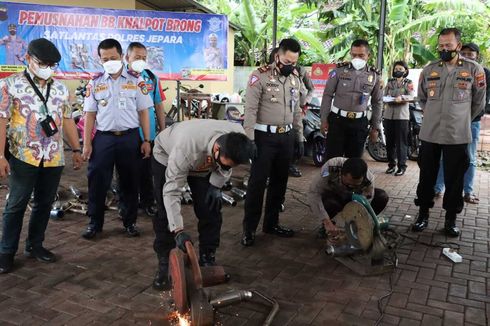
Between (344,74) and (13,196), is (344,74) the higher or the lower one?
the higher one

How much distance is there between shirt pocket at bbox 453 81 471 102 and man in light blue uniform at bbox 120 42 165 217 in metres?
3.01

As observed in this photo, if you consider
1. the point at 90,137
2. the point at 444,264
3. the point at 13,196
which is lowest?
the point at 444,264

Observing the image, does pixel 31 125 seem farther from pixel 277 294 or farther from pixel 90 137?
pixel 277 294

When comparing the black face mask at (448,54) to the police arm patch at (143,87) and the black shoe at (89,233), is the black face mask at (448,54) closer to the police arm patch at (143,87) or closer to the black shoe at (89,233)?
the police arm patch at (143,87)

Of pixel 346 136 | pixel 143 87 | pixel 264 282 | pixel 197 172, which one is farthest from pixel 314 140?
pixel 197 172

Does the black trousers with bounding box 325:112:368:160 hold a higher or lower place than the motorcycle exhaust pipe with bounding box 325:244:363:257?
higher

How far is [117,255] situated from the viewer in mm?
3898

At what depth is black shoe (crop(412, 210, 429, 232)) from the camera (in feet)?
15.4

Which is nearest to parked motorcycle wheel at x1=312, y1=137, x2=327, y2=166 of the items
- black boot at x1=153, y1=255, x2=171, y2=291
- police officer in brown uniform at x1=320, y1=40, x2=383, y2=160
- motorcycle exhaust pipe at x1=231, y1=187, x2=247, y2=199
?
motorcycle exhaust pipe at x1=231, y1=187, x2=247, y2=199

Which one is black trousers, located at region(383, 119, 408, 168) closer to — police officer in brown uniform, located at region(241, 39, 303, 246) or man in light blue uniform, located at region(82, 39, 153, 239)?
police officer in brown uniform, located at region(241, 39, 303, 246)

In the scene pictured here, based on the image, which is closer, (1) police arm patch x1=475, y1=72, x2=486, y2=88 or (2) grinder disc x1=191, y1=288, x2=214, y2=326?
(2) grinder disc x1=191, y1=288, x2=214, y2=326

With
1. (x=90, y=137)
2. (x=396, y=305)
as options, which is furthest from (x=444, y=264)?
(x=90, y=137)

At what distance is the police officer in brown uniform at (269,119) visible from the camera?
4066 mm

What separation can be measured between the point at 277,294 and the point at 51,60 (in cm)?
242
